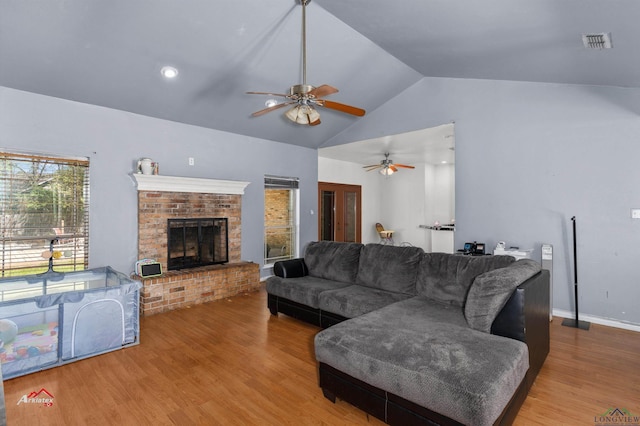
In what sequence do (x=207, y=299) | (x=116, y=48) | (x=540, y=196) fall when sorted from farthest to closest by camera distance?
(x=207, y=299)
(x=540, y=196)
(x=116, y=48)

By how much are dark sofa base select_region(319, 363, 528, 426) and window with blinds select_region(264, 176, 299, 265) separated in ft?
13.8

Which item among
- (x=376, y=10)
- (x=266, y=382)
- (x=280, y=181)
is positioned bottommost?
(x=266, y=382)

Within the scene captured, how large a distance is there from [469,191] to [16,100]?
5.78 meters

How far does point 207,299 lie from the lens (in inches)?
186

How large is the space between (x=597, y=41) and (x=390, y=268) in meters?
2.59

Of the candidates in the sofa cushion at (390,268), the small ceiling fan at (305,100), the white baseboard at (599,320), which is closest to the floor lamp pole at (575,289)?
the white baseboard at (599,320)

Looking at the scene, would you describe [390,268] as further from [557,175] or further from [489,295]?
[557,175]

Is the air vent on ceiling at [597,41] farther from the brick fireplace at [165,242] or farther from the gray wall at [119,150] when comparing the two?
the gray wall at [119,150]

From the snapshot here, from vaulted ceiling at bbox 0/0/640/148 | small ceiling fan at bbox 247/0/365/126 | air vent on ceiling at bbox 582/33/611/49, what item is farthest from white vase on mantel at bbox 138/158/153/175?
air vent on ceiling at bbox 582/33/611/49

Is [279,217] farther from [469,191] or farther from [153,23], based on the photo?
[153,23]

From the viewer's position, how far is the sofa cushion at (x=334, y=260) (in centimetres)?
388

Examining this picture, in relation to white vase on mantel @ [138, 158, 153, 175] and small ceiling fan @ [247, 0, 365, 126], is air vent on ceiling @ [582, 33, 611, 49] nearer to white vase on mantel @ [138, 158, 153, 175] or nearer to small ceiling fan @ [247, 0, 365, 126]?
small ceiling fan @ [247, 0, 365, 126]

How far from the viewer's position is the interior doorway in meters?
7.98

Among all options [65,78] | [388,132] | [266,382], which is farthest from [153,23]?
[388,132]
